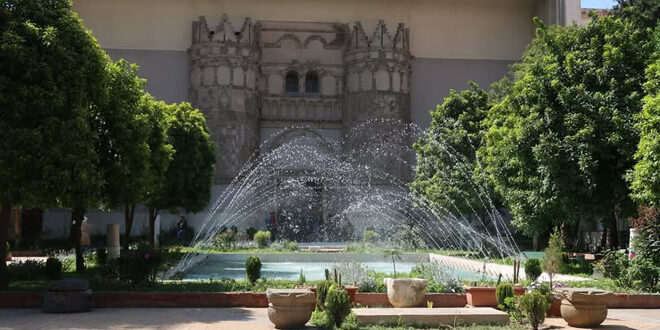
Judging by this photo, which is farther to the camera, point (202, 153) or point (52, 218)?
point (52, 218)

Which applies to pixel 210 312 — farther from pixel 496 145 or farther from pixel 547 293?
pixel 496 145

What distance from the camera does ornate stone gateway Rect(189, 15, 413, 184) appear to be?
34719 millimetres

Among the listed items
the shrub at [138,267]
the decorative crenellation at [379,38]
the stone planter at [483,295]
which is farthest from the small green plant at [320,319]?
the decorative crenellation at [379,38]

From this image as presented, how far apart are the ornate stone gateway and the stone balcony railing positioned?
0.05 meters

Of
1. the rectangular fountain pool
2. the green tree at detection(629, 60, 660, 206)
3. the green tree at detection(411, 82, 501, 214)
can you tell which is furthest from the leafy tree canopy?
the green tree at detection(629, 60, 660, 206)

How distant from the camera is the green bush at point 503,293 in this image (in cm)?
1083

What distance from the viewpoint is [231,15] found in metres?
36.4

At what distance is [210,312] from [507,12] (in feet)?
103

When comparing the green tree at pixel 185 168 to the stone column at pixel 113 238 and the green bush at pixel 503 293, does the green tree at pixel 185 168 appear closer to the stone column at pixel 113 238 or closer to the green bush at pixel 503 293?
the stone column at pixel 113 238

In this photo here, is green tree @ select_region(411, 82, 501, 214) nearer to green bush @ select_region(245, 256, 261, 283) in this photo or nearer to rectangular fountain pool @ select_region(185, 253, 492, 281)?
rectangular fountain pool @ select_region(185, 253, 492, 281)

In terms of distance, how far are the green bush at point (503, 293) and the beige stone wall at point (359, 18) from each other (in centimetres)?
2753

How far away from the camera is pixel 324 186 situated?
36656 mm

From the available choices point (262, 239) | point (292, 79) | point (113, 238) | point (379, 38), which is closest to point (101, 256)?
point (113, 238)

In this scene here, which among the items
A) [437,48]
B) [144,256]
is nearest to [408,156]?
[437,48]
